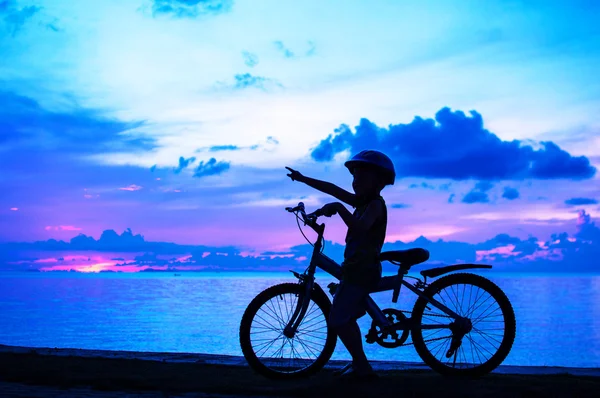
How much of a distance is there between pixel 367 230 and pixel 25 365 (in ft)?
14.2

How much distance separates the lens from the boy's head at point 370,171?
279 inches

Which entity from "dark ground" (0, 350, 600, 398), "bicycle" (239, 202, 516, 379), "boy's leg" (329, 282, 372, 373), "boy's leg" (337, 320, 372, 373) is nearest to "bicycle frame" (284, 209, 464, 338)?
"bicycle" (239, 202, 516, 379)

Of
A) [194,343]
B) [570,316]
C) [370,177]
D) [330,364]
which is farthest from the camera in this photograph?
[570,316]

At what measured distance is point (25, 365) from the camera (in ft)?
26.4

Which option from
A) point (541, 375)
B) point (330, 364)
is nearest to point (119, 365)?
point (330, 364)

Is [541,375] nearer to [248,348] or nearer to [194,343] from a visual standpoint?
[248,348]

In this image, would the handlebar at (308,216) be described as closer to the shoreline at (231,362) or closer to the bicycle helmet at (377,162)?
the bicycle helmet at (377,162)

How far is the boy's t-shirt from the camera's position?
23.3 ft

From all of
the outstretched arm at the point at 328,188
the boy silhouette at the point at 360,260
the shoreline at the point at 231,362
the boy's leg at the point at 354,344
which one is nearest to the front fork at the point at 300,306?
the boy silhouette at the point at 360,260

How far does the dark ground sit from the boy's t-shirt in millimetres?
1037

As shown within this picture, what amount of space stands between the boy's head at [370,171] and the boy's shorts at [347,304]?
3.24ft

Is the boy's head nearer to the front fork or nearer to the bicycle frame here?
the bicycle frame

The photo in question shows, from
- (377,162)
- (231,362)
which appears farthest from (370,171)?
(231,362)

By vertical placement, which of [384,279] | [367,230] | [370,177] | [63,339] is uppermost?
[370,177]
